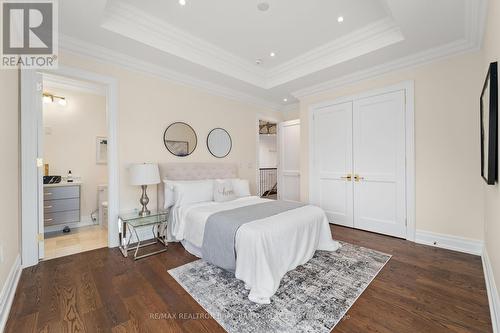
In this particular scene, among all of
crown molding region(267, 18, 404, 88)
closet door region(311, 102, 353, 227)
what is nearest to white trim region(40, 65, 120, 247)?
crown molding region(267, 18, 404, 88)

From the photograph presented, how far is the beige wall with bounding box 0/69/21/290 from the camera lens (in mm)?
1829

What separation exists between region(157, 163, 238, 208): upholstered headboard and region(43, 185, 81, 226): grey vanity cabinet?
5.88 feet

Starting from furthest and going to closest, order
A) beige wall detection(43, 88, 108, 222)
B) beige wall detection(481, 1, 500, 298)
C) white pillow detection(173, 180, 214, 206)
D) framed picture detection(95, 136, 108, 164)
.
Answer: framed picture detection(95, 136, 108, 164), beige wall detection(43, 88, 108, 222), white pillow detection(173, 180, 214, 206), beige wall detection(481, 1, 500, 298)

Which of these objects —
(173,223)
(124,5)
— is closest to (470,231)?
(173,223)

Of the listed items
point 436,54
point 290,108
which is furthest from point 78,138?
point 436,54

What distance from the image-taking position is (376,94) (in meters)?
3.53

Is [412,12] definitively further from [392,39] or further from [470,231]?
[470,231]

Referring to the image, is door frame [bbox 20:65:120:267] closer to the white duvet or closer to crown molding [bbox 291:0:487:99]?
the white duvet

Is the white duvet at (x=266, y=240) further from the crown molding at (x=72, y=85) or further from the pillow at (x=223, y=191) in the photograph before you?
the crown molding at (x=72, y=85)

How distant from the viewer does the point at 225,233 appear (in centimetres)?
226

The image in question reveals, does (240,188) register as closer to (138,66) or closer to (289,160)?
(289,160)

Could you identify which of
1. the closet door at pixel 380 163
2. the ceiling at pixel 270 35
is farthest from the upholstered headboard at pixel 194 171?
the closet door at pixel 380 163

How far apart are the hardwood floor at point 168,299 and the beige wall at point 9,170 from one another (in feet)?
1.17

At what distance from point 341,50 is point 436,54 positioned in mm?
1220
